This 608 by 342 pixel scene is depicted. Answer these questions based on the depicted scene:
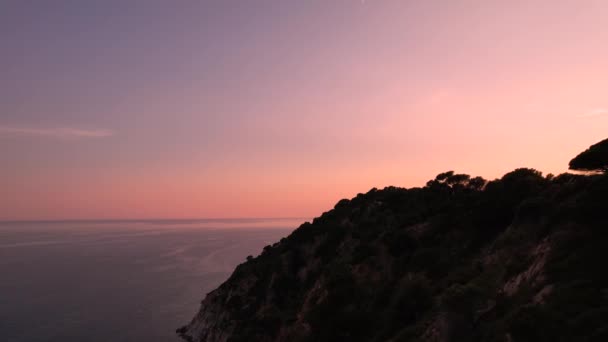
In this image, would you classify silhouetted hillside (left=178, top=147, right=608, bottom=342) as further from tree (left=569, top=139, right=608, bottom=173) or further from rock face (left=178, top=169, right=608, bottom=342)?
tree (left=569, top=139, right=608, bottom=173)

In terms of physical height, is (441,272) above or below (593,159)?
below

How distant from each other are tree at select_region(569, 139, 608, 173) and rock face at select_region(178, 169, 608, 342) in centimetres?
111

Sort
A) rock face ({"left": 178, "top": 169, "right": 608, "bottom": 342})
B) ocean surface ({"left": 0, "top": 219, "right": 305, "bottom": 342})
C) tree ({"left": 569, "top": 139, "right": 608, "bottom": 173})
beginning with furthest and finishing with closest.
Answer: ocean surface ({"left": 0, "top": 219, "right": 305, "bottom": 342}), tree ({"left": 569, "top": 139, "right": 608, "bottom": 173}), rock face ({"left": 178, "top": 169, "right": 608, "bottom": 342})

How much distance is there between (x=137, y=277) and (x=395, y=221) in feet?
358

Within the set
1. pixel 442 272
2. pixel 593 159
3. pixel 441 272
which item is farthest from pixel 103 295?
pixel 593 159

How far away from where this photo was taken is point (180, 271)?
142625 millimetres

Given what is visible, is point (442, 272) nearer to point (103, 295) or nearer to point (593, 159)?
point (593, 159)

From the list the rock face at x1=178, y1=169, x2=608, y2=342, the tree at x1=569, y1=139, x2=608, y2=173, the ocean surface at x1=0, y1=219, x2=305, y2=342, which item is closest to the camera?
the rock face at x1=178, y1=169, x2=608, y2=342

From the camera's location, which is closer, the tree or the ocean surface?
the tree

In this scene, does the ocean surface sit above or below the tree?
below

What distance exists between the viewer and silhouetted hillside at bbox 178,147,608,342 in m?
18.1

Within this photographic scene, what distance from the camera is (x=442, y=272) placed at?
1330 inches

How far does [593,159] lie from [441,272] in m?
15.1

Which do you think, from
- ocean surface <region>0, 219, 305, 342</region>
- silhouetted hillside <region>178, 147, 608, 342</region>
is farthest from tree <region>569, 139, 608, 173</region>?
ocean surface <region>0, 219, 305, 342</region>
